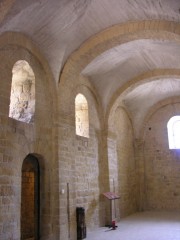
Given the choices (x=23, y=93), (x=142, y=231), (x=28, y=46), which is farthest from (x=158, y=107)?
(x=28, y=46)

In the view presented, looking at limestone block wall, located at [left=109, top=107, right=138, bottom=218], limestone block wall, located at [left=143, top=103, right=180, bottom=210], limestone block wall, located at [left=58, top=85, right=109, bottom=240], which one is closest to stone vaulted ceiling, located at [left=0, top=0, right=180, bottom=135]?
limestone block wall, located at [left=58, top=85, right=109, bottom=240]

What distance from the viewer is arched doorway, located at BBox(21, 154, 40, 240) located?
24.5ft

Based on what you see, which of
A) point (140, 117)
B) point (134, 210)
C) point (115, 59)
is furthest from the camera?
point (140, 117)

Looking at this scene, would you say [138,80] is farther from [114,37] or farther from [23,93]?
[23,93]

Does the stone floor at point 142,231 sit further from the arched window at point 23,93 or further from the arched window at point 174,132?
the arched window at point 174,132

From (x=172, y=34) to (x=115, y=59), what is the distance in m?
2.68

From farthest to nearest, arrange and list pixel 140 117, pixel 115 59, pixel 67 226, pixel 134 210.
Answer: pixel 140 117 → pixel 134 210 → pixel 115 59 → pixel 67 226

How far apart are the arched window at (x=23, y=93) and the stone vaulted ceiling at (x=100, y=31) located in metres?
0.82

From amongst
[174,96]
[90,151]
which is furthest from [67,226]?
[174,96]

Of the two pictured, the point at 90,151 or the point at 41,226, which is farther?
the point at 90,151

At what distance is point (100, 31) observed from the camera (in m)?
8.03

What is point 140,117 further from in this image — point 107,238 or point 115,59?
point 107,238

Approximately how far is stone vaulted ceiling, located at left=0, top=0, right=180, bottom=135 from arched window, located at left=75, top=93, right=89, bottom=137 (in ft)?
3.00

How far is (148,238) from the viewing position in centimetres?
768
